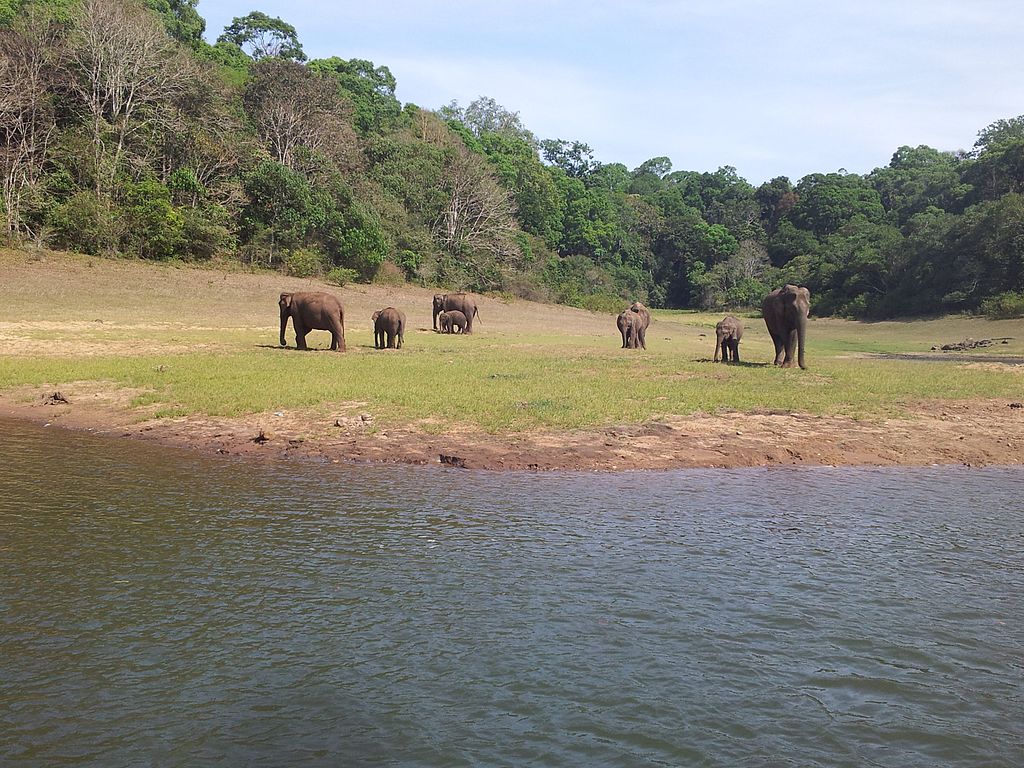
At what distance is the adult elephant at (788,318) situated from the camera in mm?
21344

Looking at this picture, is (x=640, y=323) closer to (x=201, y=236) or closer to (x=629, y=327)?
(x=629, y=327)

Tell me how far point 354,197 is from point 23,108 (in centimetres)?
1781

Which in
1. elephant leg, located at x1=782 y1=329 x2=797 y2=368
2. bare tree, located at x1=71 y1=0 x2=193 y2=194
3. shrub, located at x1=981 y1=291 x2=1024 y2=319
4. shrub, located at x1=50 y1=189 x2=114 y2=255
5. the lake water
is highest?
bare tree, located at x1=71 y1=0 x2=193 y2=194

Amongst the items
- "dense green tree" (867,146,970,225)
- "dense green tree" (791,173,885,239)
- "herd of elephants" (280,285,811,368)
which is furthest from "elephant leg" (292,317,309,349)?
"dense green tree" (791,173,885,239)

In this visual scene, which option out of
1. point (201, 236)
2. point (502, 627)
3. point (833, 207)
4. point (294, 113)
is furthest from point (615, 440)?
point (833, 207)

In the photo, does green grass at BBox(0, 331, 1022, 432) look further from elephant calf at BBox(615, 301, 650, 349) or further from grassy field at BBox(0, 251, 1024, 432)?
elephant calf at BBox(615, 301, 650, 349)

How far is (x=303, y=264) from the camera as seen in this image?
44312 millimetres

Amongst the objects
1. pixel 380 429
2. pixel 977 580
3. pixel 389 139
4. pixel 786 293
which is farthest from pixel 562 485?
pixel 389 139

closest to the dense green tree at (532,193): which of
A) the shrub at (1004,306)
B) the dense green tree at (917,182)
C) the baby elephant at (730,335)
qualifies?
the dense green tree at (917,182)

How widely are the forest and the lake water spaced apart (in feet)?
115

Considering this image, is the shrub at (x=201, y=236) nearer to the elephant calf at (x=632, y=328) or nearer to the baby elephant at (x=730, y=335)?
the elephant calf at (x=632, y=328)

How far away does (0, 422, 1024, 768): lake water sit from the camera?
415 centimetres

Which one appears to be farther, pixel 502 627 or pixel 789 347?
pixel 789 347

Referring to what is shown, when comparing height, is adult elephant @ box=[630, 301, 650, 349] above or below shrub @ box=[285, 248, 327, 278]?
below
